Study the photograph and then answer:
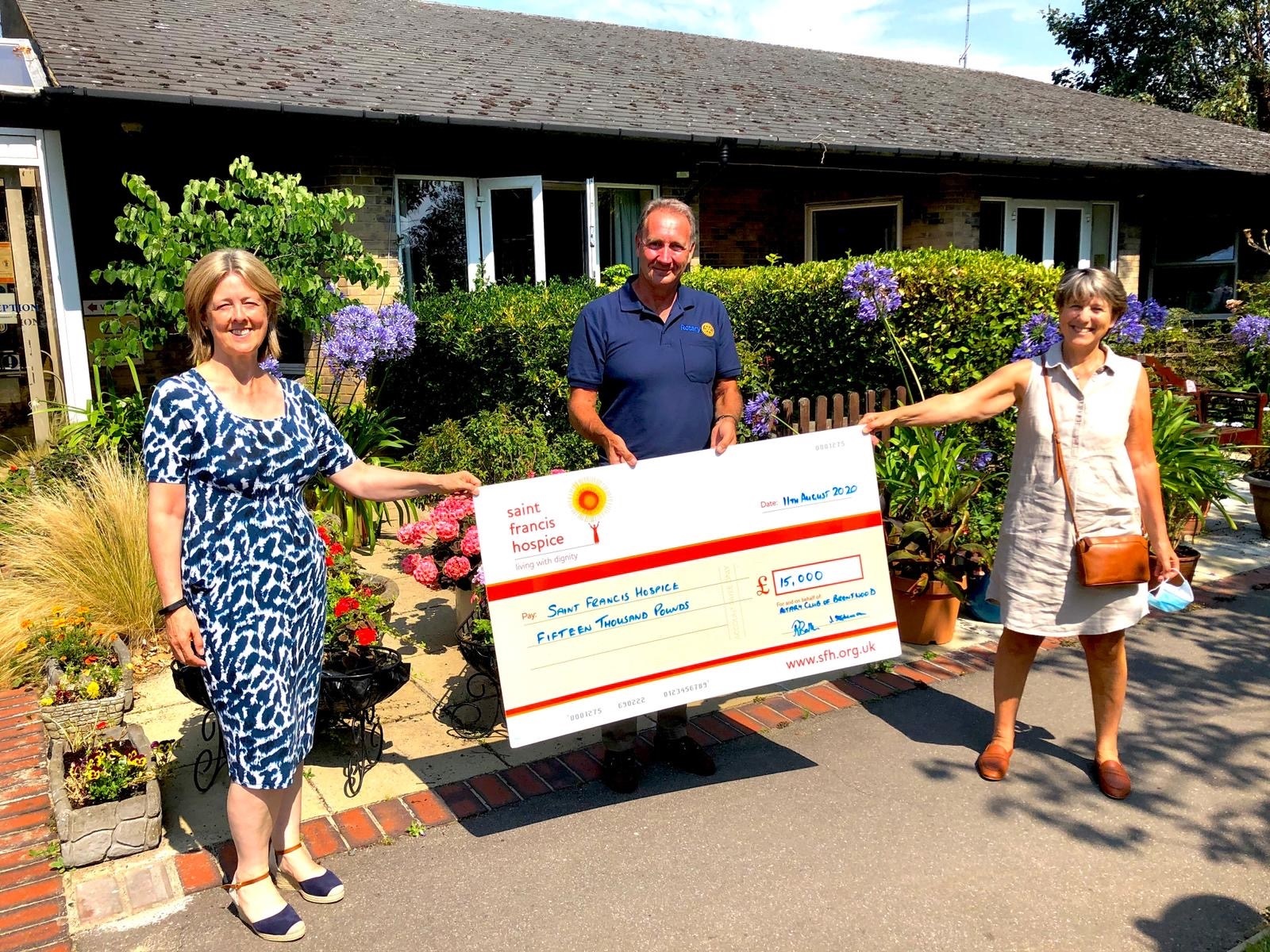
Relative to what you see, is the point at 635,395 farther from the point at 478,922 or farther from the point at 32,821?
the point at 32,821

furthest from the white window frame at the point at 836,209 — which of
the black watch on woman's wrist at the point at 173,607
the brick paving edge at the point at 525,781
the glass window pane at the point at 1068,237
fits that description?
the black watch on woman's wrist at the point at 173,607

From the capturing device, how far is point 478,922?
2.88 meters

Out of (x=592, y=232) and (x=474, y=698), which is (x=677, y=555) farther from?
(x=592, y=232)

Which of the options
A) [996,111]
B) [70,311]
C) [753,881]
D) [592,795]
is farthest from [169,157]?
[996,111]

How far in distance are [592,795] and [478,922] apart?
82 centimetres

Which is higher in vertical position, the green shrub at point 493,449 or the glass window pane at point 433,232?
the glass window pane at point 433,232

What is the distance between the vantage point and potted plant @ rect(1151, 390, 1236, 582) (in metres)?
5.96

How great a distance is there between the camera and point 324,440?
2.97 m

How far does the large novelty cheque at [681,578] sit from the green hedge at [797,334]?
2.94 meters

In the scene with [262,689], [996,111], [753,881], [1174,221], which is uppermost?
[996,111]

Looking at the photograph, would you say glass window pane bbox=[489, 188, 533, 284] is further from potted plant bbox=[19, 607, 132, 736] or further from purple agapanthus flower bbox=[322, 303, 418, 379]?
potted plant bbox=[19, 607, 132, 736]

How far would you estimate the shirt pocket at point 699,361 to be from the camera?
3582mm

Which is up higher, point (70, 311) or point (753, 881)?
point (70, 311)

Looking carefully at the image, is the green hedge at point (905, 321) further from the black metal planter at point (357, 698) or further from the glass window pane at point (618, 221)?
the glass window pane at point (618, 221)
